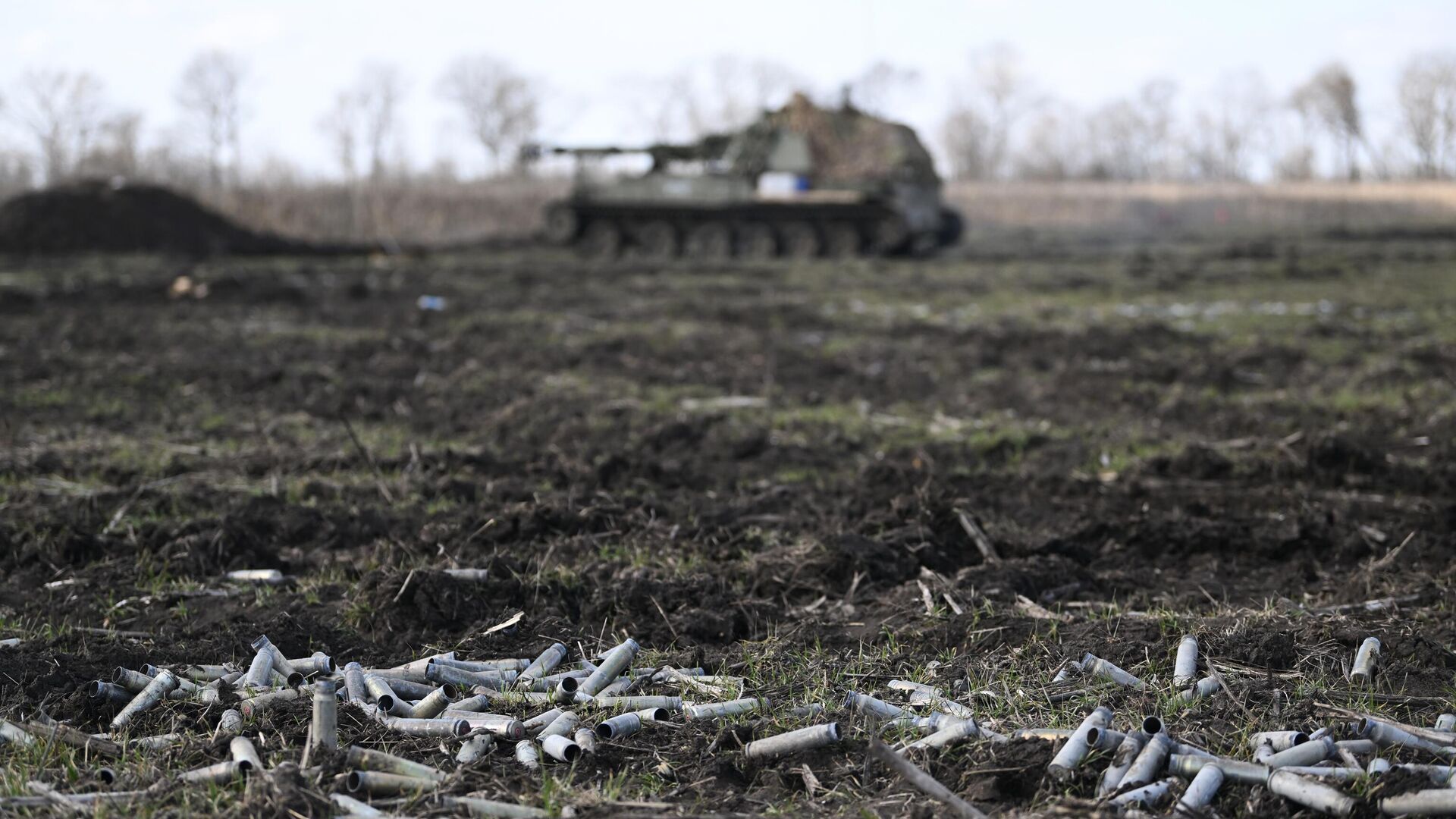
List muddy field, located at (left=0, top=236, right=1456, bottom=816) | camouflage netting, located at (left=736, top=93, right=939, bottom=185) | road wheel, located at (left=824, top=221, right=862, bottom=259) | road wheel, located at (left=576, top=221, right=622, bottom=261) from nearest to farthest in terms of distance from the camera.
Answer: muddy field, located at (left=0, top=236, right=1456, bottom=816), road wheel, located at (left=824, top=221, right=862, bottom=259), camouflage netting, located at (left=736, top=93, right=939, bottom=185), road wheel, located at (left=576, top=221, right=622, bottom=261)

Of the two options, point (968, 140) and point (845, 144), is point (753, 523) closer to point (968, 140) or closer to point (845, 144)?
point (845, 144)

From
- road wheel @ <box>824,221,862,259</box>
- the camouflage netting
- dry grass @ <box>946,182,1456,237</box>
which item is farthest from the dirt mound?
dry grass @ <box>946,182,1456,237</box>

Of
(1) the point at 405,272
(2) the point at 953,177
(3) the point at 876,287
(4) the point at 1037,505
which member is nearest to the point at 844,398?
(4) the point at 1037,505

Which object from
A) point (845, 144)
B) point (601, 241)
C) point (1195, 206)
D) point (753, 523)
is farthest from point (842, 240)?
point (1195, 206)

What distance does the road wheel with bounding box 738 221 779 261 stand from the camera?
2633 cm

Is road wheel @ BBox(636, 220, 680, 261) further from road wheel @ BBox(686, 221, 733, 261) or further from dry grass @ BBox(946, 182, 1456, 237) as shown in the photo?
dry grass @ BBox(946, 182, 1456, 237)

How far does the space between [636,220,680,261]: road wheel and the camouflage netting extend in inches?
83.0

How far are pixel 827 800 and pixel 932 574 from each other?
1.84 meters

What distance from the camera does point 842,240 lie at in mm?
26219

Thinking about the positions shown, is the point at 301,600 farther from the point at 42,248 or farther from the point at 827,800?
the point at 42,248

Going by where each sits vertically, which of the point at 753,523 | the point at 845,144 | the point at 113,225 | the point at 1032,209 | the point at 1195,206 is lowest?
the point at 753,523

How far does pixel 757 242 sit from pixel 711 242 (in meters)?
0.99

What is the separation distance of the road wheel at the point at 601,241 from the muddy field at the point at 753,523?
14614mm

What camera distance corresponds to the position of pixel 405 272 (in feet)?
68.8
